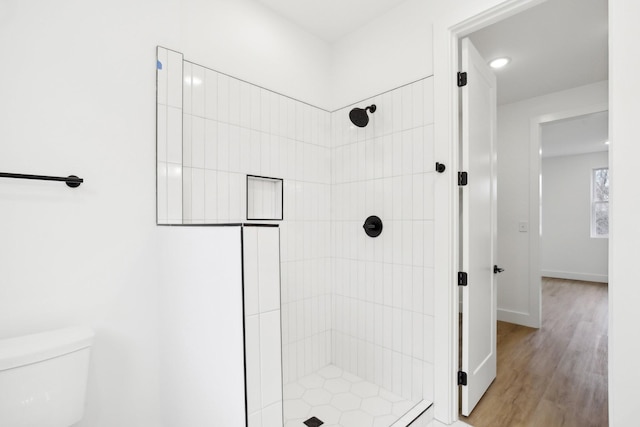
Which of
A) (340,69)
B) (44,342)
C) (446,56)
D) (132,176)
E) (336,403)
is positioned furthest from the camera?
(340,69)

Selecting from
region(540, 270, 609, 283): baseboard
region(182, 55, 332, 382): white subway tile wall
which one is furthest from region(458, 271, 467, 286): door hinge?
region(540, 270, 609, 283): baseboard

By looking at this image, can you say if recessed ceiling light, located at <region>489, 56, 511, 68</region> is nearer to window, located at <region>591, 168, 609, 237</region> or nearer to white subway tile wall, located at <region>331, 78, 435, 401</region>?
white subway tile wall, located at <region>331, 78, 435, 401</region>

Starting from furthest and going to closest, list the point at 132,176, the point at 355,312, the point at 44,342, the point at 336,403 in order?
the point at 355,312, the point at 336,403, the point at 132,176, the point at 44,342

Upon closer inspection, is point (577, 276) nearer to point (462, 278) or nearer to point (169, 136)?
point (462, 278)

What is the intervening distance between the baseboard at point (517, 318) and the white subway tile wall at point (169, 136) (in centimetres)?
379

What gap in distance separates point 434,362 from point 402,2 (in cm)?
233

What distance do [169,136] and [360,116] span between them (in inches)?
48.0

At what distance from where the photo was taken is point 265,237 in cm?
99

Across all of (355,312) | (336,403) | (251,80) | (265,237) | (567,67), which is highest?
(567,67)

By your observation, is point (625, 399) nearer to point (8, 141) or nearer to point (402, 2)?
point (402, 2)

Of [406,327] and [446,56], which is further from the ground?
[446,56]

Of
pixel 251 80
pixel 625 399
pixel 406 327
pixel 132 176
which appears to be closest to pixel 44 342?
pixel 132 176

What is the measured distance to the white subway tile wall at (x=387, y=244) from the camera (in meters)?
1.83

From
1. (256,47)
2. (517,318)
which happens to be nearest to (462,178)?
(256,47)
